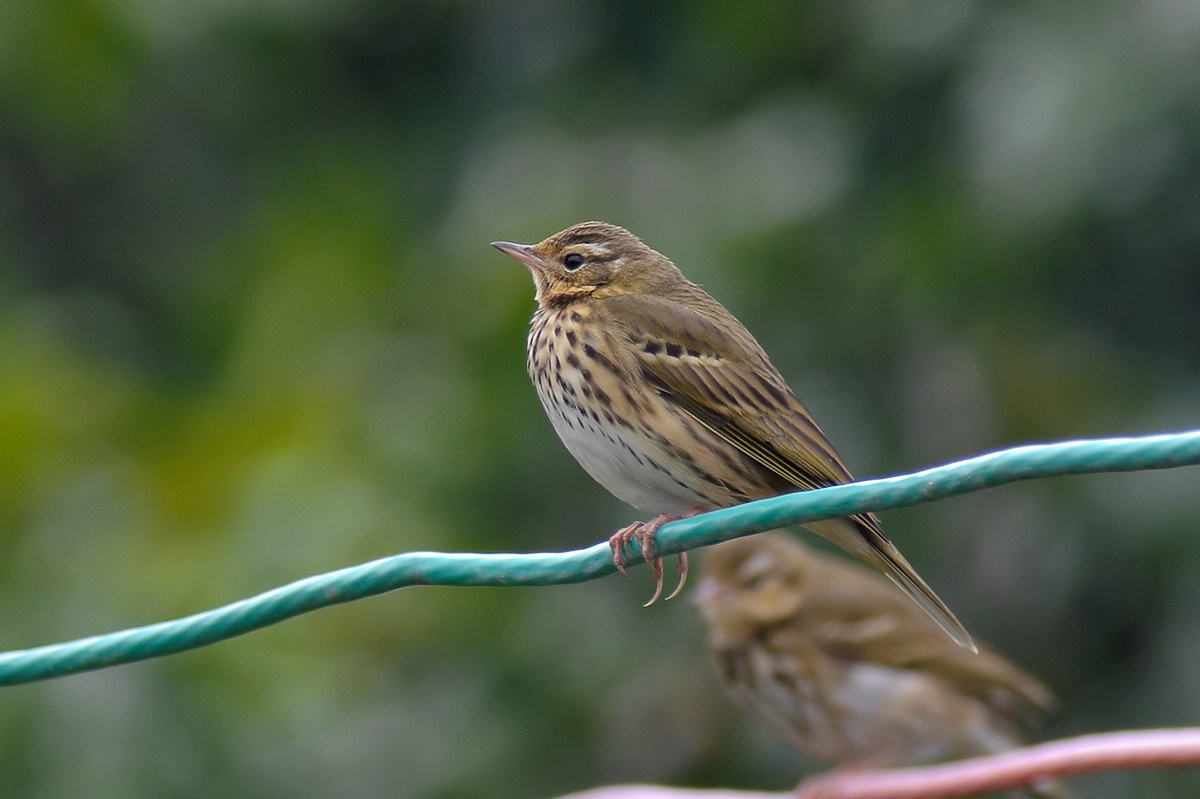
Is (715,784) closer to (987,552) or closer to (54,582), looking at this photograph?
(987,552)

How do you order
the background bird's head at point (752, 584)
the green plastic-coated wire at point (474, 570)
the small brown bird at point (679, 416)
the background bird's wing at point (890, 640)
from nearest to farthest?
the green plastic-coated wire at point (474, 570) → the small brown bird at point (679, 416) → the background bird's head at point (752, 584) → the background bird's wing at point (890, 640)

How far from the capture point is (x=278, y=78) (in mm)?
9305

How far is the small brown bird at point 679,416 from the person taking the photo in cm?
383

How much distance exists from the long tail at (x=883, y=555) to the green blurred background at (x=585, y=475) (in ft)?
4.99

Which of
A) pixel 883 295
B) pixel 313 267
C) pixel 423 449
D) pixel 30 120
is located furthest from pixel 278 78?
pixel 883 295

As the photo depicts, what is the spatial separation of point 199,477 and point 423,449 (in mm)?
726

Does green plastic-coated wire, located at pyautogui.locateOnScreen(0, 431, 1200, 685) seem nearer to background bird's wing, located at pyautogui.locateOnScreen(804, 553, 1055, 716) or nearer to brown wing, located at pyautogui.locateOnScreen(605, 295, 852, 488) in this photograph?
brown wing, located at pyautogui.locateOnScreen(605, 295, 852, 488)

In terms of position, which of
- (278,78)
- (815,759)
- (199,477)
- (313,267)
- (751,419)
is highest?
(278,78)

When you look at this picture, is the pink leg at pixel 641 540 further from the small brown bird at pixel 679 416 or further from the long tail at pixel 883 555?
the long tail at pixel 883 555

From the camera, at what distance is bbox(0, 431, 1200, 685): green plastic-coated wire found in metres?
2.44

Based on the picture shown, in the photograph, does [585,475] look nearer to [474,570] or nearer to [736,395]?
[736,395]

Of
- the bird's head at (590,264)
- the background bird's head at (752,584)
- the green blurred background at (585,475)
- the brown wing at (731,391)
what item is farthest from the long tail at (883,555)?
the background bird's head at (752,584)

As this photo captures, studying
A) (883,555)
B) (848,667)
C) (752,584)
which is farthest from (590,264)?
(848,667)

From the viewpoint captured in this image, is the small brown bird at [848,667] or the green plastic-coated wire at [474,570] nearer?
the green plastic-coated wire at [474,570]
